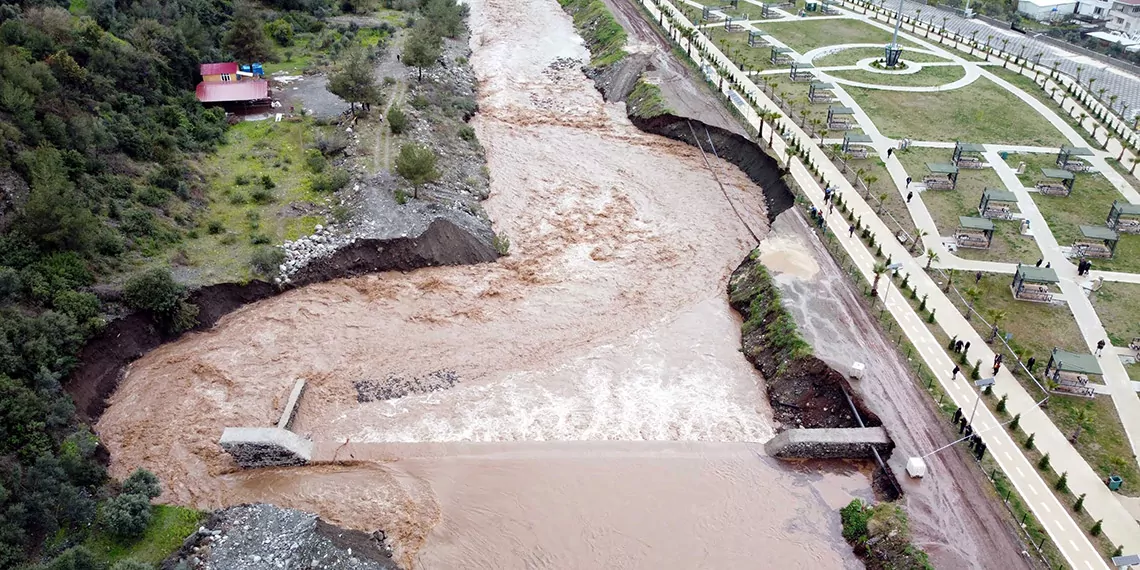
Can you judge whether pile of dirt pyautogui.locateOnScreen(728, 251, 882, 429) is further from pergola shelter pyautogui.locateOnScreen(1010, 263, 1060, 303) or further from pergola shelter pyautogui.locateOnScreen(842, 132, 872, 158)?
pergola shelter pyautogui.locateOnScreen(842, 132, 872, 158)

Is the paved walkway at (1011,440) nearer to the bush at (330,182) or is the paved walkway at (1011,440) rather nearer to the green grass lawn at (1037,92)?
the green grass lawn at (1037,92)

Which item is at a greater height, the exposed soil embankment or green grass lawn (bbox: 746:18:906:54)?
green grass lawn (bbox: 746:18:906:54)

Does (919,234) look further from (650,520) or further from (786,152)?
(650,520)

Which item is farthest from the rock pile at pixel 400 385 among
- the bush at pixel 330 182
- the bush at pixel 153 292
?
the bush at pixel 330 182

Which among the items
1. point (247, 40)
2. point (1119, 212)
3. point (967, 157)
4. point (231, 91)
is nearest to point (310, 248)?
point (231, 91)

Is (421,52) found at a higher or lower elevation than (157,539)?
higher

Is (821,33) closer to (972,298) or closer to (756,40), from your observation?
(756,40)

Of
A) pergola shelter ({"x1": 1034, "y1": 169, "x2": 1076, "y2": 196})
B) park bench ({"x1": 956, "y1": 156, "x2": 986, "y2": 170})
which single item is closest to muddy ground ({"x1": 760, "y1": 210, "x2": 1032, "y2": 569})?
park bench ({"x1": 956, "y1": 156, "x2": 986, "y2": 170})
